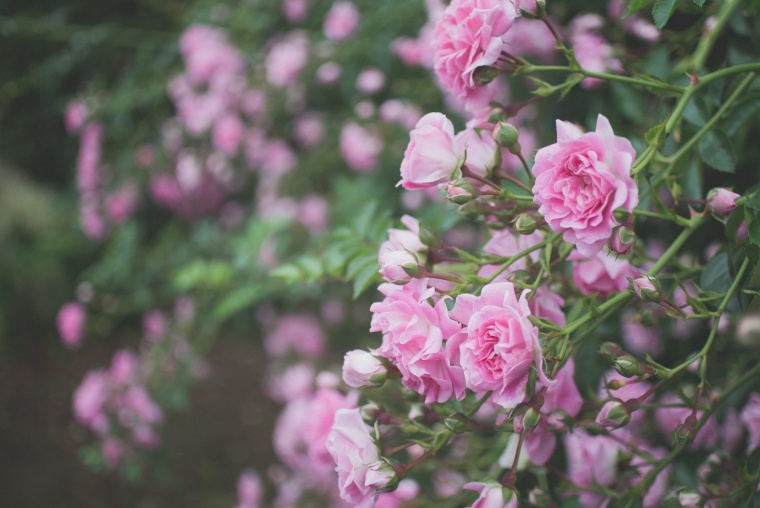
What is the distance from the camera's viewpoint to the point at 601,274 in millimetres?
725

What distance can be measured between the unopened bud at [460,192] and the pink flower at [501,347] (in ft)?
0.38

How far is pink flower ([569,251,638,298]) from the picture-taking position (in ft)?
2.35

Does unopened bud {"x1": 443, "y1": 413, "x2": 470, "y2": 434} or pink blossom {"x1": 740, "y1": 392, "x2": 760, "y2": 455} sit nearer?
unopened bud {"x1": 443, "y1": 413, "x2": 470, "y2": 434}

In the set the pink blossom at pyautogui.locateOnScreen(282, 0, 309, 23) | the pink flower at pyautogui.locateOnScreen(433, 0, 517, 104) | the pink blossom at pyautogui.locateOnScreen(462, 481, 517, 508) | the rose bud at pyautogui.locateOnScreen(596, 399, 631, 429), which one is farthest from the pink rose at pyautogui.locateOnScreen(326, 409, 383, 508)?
the pink blossom at pyautogui.locateOnScreen(282, 0, 309, 23)

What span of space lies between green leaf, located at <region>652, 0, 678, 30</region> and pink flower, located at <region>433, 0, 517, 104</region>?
0.14 meters

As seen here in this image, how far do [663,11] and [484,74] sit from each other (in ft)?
0.60

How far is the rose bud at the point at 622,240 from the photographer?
0.59m

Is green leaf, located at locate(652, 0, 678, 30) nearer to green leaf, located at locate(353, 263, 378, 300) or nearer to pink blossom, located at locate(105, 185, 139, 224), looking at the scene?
green leaf, located at locate(353, 263, 378, 300)

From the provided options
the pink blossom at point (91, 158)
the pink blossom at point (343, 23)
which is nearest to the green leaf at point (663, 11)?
the pink blossom at point (343, 23)

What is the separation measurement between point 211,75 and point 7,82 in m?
1.90

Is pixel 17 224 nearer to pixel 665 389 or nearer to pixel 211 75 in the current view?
pixel 211 75

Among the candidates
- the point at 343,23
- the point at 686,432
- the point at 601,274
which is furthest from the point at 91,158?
the point at 686,432

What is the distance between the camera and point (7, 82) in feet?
11.9

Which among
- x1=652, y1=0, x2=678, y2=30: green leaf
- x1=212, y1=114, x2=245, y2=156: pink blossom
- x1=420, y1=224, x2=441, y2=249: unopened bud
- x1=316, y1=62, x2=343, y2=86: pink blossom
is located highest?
x1=652, y1=0, x2=678, y2=30: green leaf
